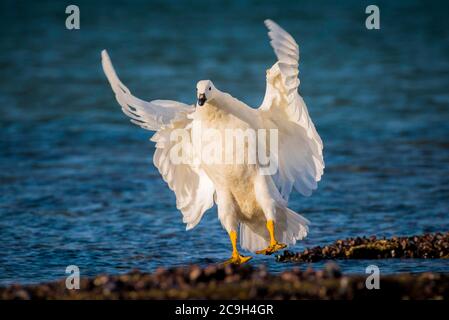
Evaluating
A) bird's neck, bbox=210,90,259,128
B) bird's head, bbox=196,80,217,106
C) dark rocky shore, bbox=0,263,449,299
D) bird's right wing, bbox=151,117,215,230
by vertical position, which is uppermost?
bird's head, bbox=196,80,217,106

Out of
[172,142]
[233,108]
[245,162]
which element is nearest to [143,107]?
[172,142]

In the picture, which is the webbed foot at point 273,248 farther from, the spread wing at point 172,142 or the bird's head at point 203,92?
the bird's head at point 203,92

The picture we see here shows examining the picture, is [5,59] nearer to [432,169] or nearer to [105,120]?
[105,120]

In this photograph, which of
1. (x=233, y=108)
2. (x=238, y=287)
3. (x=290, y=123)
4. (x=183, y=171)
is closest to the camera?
(x=238, y=287)

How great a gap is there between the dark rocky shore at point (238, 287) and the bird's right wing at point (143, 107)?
2320mm

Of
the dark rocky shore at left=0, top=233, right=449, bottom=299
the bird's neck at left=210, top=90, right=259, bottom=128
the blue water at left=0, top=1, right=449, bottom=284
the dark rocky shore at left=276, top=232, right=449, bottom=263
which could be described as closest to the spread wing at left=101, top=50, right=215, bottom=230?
the bird's neck at left=210, top=90, right=259, bottom=128

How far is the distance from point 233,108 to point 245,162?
66cm

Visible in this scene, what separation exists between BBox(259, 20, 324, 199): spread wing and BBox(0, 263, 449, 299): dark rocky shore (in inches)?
90.1

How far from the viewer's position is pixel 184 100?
26.9m

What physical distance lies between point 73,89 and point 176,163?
1713cm

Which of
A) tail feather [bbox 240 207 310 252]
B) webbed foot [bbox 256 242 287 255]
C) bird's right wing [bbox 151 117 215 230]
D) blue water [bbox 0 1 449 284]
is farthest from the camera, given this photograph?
blue water [bbox 0 1 449 284]

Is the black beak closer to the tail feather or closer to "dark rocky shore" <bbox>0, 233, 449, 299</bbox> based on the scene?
the tail feather

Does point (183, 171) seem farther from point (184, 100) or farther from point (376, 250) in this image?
point (184, 100)

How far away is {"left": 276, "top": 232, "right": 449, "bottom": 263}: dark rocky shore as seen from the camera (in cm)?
1340
